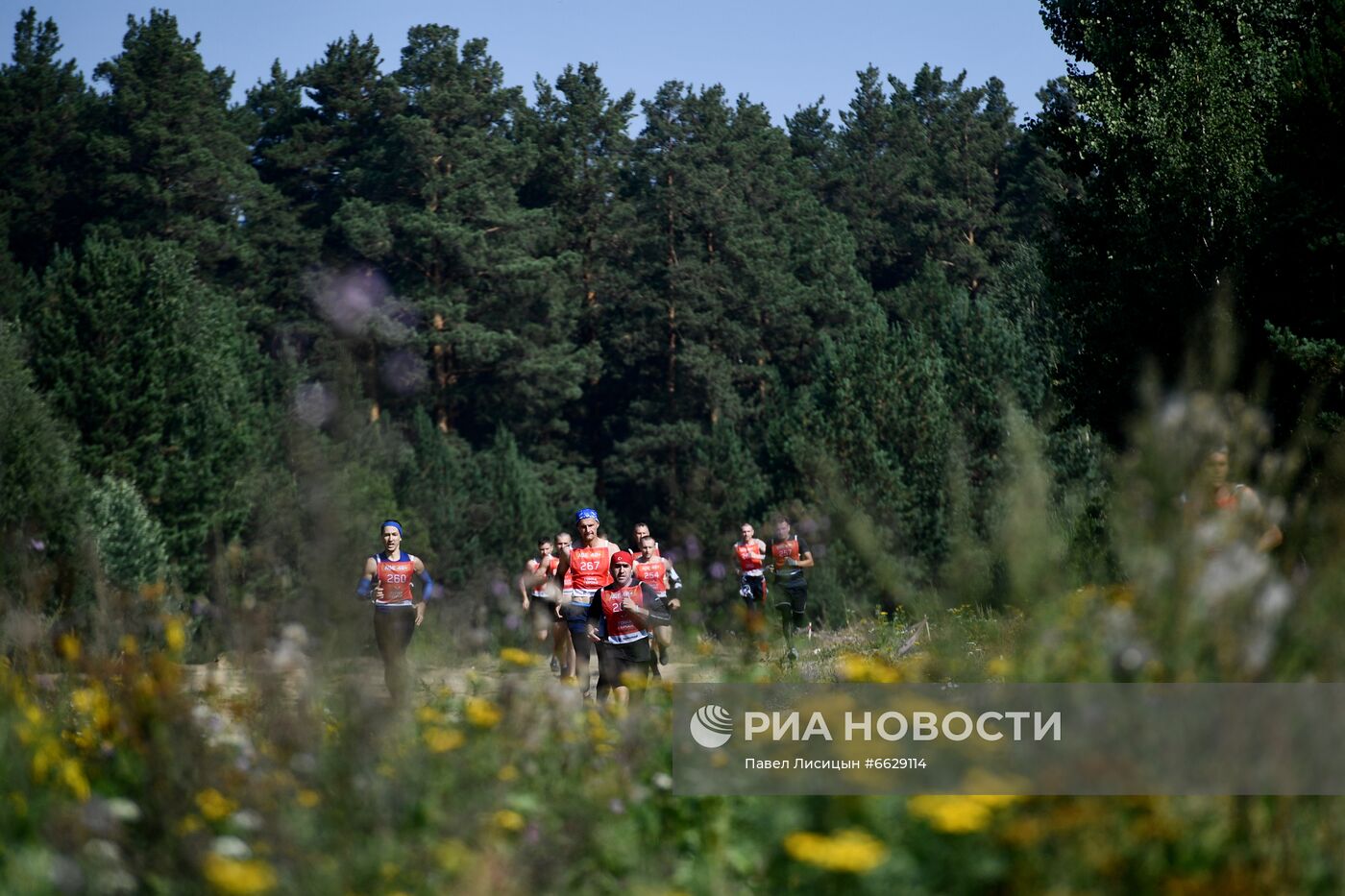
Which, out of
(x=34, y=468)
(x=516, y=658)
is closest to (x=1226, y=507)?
(x=516, y=658)

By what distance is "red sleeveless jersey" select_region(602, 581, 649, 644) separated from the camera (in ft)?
32.8

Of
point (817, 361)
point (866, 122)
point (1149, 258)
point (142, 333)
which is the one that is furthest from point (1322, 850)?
→ point (866, 122)

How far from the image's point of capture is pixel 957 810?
336 centimetres

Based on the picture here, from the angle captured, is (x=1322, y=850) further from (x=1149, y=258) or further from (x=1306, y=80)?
(x=1149, y=258)

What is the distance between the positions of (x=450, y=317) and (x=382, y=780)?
156ft

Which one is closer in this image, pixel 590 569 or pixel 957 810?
pixel 957 810

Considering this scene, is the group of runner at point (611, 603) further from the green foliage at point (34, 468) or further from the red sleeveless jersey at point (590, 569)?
the green foliage at point (34, 468)

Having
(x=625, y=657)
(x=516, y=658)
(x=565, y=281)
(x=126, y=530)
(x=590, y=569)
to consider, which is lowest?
(x=516, y=658)

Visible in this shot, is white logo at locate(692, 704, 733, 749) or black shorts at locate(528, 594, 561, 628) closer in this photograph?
white logo at locate(692, 704, 733, 749)

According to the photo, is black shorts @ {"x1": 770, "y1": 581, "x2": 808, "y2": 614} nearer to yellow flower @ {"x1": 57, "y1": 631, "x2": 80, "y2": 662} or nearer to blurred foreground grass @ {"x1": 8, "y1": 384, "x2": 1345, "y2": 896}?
yellow flower @ {"x1": 57, "y1": 631, "x2": 80, "y2": 662}

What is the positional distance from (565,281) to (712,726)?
1947 inches

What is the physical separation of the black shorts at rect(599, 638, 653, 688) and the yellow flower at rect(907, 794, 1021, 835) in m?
6.44

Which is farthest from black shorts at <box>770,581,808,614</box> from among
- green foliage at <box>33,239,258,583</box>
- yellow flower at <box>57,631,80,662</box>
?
green foliage at <box>33,239,258,583</box>
